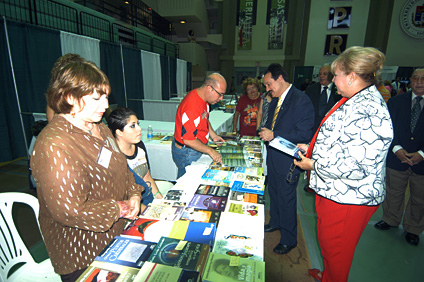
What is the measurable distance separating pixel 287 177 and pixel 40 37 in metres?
5.37

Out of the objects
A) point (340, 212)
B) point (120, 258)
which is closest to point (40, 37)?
point (120, 258)

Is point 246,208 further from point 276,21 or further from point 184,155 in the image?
point 276,21

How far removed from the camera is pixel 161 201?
130 centimetres

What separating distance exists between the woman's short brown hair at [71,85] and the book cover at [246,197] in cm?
95

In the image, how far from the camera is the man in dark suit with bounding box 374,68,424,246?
79.8 inches

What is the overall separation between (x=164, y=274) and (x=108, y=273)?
22 cm

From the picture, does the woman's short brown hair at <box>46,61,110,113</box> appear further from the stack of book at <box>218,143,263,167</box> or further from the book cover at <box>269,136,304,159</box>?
the stack of book at <box>218,143,263,167</box>

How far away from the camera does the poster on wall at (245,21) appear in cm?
1309

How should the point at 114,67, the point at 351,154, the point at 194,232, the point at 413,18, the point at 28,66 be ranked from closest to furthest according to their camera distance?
the point at 194,232 → the point at 351,154 → the point at 28,66 → the point at 114,67 → the point at 413,18

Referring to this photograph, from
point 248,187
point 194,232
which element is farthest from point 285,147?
A: point 194,232

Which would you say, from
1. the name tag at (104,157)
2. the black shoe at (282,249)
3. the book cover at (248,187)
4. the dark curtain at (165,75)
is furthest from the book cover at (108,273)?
the dark curtain at (165,75)

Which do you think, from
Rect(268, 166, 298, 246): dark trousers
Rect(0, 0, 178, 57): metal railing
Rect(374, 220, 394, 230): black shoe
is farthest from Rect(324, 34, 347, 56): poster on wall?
Rect(268, 166, 298, 246): dark trousers

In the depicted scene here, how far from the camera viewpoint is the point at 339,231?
128 cm

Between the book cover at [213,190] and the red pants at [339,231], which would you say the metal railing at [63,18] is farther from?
the red pants at [339,231]
